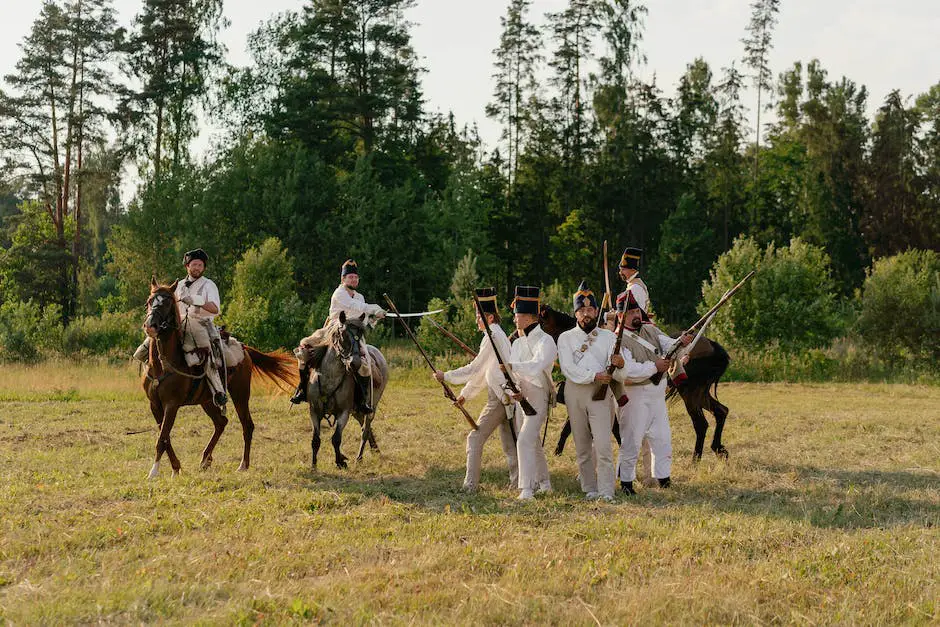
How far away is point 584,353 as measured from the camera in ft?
30.3

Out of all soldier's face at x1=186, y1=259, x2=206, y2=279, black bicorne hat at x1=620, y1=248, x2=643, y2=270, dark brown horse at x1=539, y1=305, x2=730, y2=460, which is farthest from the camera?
dark brown horse at x1=539, y1=305, x2=730, y2=460

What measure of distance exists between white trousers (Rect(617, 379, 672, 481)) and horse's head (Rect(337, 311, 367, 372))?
3.64 metres

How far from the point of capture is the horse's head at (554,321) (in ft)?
36.8

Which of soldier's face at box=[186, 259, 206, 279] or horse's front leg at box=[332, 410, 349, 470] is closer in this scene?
soldier's face at box=[186, 259, 206, 279]

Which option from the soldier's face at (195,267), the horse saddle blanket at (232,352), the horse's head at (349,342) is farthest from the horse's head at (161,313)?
the horse's head at (349,342)

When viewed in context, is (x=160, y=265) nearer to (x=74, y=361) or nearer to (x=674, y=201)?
(x=74, y=361)

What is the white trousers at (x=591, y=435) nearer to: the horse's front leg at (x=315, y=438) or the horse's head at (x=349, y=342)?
the horse's head at (x=349, y=342)

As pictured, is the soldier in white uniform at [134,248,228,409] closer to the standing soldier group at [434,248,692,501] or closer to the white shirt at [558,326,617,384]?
the standing soldier group at [434,248,692,501]

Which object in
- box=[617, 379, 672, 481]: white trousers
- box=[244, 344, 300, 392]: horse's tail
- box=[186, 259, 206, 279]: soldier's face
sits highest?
box=[186, 259, 206, 279]: soldier's face

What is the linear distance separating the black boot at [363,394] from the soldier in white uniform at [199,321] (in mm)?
1845

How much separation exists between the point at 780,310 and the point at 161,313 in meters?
24.2

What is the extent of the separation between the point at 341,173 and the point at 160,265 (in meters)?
11.0

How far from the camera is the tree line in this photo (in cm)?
4047

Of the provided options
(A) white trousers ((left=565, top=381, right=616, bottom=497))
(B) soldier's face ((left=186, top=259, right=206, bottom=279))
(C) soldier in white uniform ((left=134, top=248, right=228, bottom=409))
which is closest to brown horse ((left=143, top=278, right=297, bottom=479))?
(C) soldier in white uniform ((left=134, top=248, right=228, bottom=409))
